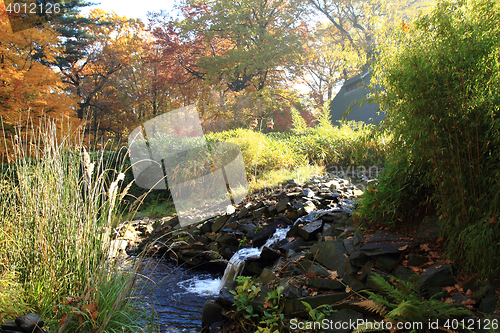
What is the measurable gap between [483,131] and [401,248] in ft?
3.30

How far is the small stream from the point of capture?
2748 millimetres

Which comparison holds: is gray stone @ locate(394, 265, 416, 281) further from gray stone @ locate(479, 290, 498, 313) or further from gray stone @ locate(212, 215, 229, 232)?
gray stone @ locate(212, 215, 229, 232)

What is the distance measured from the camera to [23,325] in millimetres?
1650

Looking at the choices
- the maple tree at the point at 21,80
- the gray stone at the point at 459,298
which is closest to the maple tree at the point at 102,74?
the maple tree at the point at 21,80

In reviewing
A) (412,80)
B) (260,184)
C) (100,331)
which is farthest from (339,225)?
(260,184)

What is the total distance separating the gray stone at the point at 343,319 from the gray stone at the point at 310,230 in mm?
1330

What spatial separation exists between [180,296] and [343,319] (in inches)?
81.6

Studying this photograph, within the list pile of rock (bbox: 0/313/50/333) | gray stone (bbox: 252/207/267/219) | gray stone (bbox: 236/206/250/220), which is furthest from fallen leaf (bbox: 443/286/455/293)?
gray stone (bbox: 236/206/250/220)

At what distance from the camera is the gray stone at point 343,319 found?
1.94 metres

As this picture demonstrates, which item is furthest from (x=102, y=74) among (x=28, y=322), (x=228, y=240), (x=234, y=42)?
(x=28, y=322)

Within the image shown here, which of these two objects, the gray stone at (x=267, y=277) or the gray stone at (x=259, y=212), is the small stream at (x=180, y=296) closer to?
the gray stone at (x=267, y=277)

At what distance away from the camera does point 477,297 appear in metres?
1.91

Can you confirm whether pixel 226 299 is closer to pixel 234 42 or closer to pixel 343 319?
pixel 343 319

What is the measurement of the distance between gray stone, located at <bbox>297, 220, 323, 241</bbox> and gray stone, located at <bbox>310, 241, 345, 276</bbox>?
0.50 m
